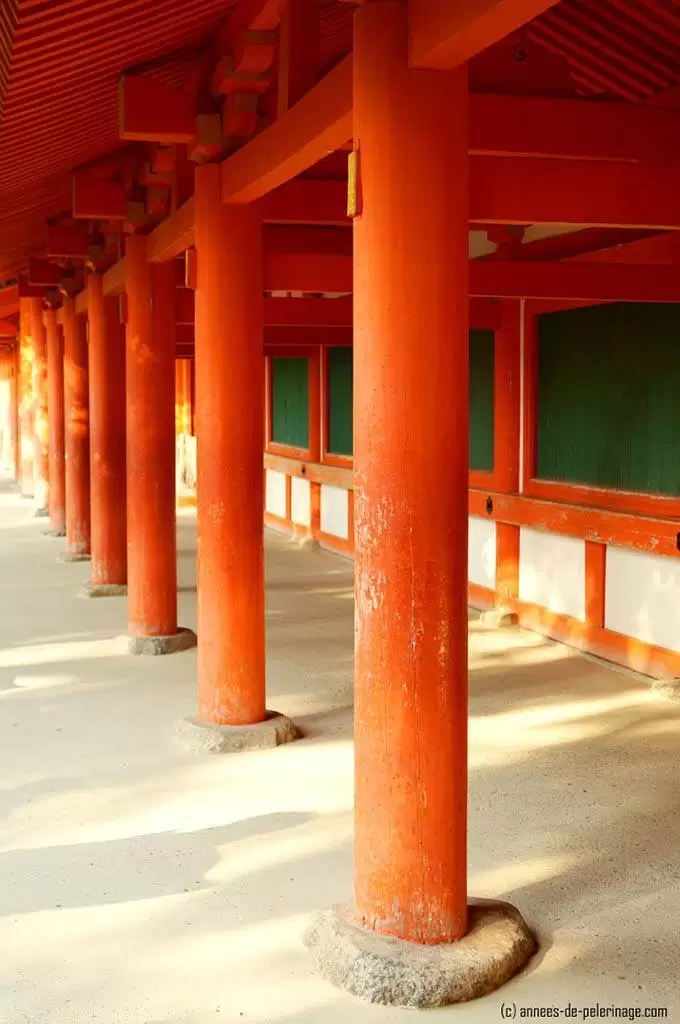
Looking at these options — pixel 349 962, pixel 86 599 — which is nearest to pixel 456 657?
Result: pixel 349 962

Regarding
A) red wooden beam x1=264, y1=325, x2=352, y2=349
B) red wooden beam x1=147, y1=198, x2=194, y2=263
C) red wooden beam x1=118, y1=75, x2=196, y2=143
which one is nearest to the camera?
red wooden beam x1=118, y1=75, x2=196, y2=143

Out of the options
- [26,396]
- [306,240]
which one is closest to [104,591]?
[306,240]

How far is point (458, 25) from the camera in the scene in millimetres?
3176

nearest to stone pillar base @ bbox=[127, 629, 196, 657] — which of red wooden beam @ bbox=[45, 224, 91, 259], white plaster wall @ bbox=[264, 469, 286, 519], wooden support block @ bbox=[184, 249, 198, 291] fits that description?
wooden support block @ bbox=[184, 249, 198, 291]

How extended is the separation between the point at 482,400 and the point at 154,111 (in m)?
4.79

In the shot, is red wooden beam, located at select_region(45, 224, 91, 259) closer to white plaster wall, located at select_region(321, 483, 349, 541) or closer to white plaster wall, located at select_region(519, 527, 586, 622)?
white plaster wall, located at select_region(321, 483, 349, 541)

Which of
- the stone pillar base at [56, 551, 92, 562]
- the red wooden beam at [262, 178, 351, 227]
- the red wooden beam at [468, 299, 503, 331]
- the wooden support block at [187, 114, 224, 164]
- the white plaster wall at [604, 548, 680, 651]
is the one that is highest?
the wooden support block at [187, 114, 224, 164]

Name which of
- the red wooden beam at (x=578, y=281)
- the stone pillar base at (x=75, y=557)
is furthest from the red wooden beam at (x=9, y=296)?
the red wooden beam at (x=578, y=281)

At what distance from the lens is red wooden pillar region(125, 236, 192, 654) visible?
326 inches

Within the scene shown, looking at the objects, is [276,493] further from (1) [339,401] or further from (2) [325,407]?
(1) [339,401]

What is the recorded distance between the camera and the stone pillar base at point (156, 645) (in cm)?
847

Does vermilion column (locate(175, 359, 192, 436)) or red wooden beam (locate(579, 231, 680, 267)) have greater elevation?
red wooden beam (locate(579, 231, 680, 267))

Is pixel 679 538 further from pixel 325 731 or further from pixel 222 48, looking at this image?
pixel 222 48

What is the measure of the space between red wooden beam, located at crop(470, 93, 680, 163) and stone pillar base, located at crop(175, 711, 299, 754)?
3.11m
